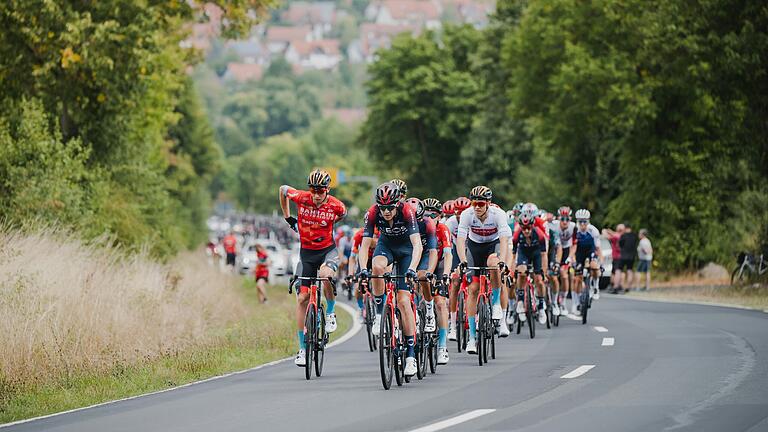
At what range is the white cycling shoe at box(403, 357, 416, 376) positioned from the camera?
14.0 meters

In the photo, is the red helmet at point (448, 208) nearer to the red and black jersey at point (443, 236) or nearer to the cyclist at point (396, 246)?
the red and black jersey at point (443, 236)

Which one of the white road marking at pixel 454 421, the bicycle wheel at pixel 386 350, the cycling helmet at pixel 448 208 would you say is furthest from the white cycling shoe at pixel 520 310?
the white road marking at pixel 454 421

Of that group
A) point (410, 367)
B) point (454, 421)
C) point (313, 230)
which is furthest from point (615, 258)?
point (454, 421)

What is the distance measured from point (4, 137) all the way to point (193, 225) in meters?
65.6

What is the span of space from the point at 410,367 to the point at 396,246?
4.61ft

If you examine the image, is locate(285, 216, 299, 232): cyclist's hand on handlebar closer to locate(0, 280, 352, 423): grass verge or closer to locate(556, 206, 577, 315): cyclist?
locate(0, 280, 352, 423): grass verge

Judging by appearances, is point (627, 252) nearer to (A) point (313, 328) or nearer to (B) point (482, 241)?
(B) point (482, 241)

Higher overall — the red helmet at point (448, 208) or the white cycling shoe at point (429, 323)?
the red helmet at point (448, 208)

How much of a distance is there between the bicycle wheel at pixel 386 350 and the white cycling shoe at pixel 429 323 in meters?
1.20

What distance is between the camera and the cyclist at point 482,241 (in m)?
16.7

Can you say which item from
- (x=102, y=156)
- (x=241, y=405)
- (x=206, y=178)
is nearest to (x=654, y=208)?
(x=102, y=156)

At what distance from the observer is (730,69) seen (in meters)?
36.4

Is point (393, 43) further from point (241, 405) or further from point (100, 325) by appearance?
point (241, 405)

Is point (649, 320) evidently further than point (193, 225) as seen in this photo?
No
